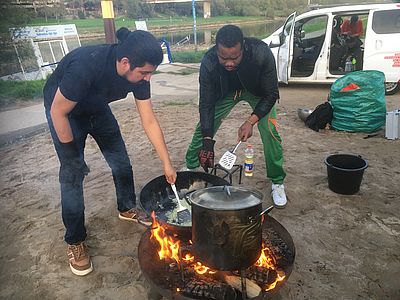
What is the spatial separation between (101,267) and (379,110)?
4.56 m

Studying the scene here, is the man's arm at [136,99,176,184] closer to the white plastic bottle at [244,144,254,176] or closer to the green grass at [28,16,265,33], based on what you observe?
the white plastic bottle at [244,144,254,176]

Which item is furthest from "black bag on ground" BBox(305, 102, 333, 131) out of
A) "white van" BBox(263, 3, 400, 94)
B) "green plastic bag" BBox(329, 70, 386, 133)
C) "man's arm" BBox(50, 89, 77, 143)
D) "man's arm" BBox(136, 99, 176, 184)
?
"man's arm" BBox(50, 89, 77, 143)

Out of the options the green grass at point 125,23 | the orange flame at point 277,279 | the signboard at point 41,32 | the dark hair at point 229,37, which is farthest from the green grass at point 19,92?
the orange flame at point 277,279

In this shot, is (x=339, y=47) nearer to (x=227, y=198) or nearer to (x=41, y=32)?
(x=227, y=198)

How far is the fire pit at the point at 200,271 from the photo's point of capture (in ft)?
5.83

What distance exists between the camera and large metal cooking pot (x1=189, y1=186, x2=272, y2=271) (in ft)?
5.44

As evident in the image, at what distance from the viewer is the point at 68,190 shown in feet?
7.62

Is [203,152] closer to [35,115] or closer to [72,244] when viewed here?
[72,244]

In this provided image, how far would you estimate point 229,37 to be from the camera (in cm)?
255

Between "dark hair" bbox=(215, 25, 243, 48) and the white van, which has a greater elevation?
"dark hair" bbox=(215, 25, 243, 48)

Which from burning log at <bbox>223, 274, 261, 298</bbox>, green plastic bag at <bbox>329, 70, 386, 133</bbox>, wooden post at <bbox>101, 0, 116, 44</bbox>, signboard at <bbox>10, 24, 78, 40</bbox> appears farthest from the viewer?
signboard at <bbox>10, 24, 78, 40</bbox>

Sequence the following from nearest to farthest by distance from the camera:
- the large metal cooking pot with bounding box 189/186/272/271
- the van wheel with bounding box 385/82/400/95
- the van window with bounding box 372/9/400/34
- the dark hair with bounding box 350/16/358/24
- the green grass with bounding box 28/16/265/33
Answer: the large metal cooking pot with bounding box 189/186/272/271
the van window with bounding box 372/9/400/34
the van wheel with bounding box 385/82/400/95
the dark hair with bounding box 350/16/358/24
the green grass with bounding box 28/16/265/33

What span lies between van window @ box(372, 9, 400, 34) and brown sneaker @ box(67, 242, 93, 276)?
736 centimetres

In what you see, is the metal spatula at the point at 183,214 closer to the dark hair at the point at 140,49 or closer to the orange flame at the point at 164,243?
the orange flame at the point at 164,243
